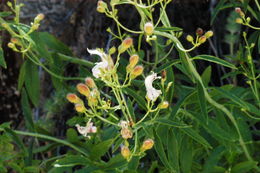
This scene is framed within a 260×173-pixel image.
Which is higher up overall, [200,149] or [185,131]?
[185,131]

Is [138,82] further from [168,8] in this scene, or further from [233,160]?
[168,8]

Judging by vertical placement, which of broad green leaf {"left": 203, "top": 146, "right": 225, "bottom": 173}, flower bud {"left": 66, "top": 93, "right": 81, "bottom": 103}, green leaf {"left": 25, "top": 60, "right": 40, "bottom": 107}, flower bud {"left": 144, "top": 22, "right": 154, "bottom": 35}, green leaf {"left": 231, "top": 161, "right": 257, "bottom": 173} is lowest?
green leaf {"left": 231, "top": 161, "right": 257, "bottom": 173}

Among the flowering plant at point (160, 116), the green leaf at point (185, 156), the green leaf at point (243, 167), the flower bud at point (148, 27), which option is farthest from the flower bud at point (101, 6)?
the green leaf at point (243, 167)

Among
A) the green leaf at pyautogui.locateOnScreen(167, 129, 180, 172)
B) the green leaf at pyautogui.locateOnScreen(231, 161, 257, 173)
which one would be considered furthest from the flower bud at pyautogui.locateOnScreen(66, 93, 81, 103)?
the green leaf at pyautogui.locateOnScreen(231, 161, 257, 173)

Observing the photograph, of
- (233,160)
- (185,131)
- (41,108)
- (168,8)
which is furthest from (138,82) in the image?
(41,108)

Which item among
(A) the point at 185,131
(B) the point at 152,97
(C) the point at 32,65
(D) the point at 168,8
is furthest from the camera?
(D) the point at 168,8

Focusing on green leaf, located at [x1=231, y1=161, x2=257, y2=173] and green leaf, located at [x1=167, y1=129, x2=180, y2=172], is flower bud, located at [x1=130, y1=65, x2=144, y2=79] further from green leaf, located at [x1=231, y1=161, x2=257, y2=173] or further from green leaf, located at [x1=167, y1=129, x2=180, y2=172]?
green leaf, located at [x1=231, y1=161, x2=257, y2=173]
